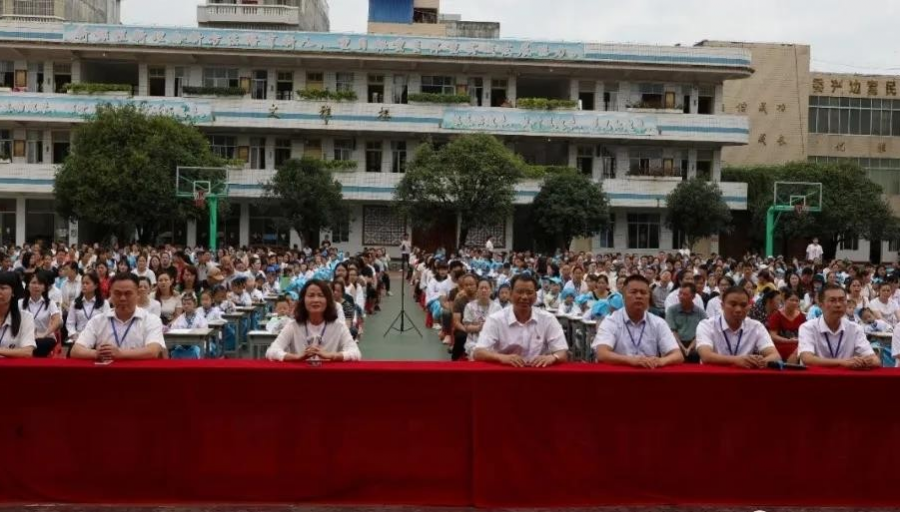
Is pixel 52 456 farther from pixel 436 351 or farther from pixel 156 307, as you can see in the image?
pixel 436 351

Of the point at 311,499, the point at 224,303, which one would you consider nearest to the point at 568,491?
the point at 311,499

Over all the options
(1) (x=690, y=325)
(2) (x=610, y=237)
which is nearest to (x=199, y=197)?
(2) (x=610, y=237)

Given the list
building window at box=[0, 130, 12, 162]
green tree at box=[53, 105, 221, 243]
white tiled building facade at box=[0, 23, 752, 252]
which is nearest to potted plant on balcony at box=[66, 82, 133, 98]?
white tiled building facade at box=[0, 23, 752, 252]

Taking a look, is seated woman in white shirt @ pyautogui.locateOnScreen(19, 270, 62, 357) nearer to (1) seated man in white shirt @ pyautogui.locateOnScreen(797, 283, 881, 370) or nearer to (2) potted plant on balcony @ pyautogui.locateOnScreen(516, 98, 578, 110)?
(1) seated man in white shirt @ pyautogui.locateOnScreen(797, 283, 881, 370)

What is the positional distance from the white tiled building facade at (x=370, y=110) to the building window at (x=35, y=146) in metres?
0.06

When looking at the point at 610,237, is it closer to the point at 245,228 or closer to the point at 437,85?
the point at 437,85

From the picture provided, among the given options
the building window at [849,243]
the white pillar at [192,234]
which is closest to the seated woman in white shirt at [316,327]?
the white pillar at [192,234]

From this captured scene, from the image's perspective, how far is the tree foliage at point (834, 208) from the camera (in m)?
50.1

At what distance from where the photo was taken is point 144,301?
40.2ft

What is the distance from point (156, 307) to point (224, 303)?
3.87 metres

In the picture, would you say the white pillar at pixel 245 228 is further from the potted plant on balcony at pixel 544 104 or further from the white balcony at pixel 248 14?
the potted plant on balcony at pixel 544 104

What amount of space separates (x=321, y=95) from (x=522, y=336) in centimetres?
4381

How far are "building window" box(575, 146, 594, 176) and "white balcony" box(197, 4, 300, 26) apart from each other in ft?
57.7

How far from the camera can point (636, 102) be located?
52.6 meters
